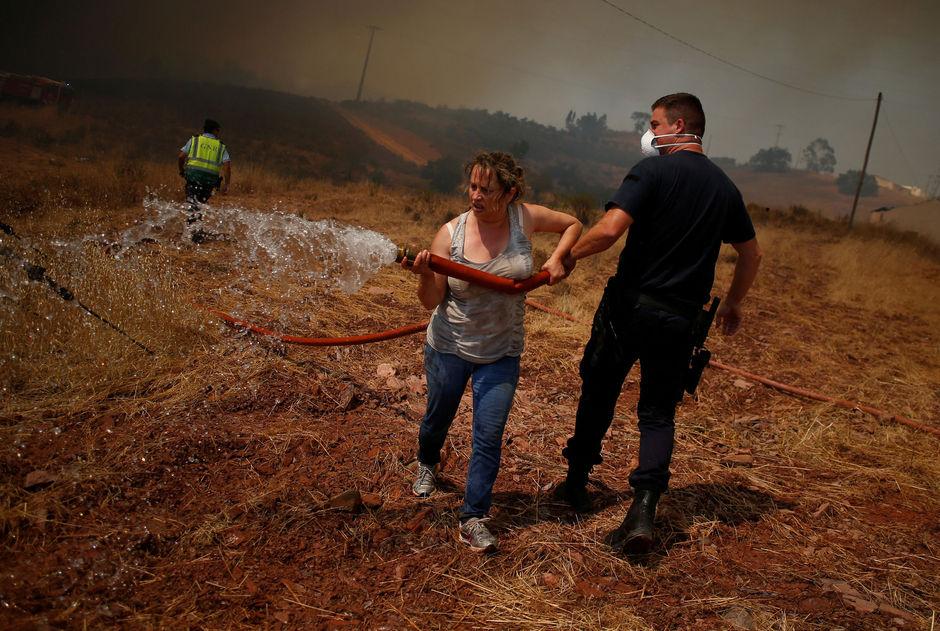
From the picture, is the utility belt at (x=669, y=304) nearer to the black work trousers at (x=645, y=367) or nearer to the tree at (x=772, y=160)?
the black work trousers at (x=645, y=367)

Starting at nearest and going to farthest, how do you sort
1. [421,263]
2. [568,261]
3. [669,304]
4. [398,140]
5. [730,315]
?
[421,263] < [669,304] < [568,261] < [730,315] < [398,140]

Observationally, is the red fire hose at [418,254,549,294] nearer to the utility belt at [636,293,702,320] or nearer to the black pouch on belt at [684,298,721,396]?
the utility belt at [636,293,702,320]

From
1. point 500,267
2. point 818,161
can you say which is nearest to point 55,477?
point 500,267

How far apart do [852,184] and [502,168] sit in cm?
10750

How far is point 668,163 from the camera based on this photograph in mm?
2865

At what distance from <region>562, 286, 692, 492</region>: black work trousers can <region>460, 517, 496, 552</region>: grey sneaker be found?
0.73 m

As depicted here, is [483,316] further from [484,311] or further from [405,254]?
[405,254]

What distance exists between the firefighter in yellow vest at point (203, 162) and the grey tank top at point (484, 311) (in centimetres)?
707

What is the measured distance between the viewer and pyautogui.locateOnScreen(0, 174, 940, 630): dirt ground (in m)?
2.46

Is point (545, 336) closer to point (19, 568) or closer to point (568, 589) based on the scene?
point (568, 589)

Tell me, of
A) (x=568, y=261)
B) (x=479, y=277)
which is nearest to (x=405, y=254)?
(x=479, y=277)

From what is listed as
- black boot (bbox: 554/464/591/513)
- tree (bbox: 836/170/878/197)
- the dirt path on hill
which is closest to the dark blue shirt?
black boot (bbox: 554/464/591/513)

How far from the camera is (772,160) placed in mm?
107000

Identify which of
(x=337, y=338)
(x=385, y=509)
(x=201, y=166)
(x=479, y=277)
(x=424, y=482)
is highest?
(x=201, y=166)
